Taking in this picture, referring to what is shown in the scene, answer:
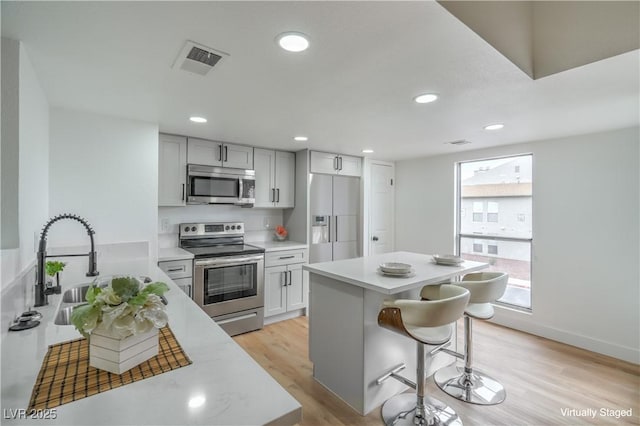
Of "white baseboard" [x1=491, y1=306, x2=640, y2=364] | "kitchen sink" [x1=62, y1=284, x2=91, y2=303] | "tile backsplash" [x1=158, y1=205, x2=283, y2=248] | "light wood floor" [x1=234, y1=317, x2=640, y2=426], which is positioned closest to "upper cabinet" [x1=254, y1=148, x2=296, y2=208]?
"tile backsplash" [x1=158, y1=205, x2=283, y2=248]

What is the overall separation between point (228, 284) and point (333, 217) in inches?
66.9

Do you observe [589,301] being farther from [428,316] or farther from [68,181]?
[68,181]

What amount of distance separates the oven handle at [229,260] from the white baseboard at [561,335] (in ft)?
9.92

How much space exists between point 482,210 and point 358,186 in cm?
172

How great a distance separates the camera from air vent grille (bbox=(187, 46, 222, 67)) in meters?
1.43

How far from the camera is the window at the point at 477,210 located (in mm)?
3888

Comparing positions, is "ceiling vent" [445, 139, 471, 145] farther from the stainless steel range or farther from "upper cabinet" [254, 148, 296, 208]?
the stainless steel range

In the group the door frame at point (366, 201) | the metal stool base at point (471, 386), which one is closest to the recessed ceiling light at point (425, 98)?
the metal stool base at point (471, 386)

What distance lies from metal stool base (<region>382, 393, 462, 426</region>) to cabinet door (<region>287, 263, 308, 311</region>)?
181 cm

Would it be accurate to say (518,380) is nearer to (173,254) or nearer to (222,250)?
(222,250)

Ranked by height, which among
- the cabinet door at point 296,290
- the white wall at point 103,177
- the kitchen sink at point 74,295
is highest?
the white wall at point 103,177

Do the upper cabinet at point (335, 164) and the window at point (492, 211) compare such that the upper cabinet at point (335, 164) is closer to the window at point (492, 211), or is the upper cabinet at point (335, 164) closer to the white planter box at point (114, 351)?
the window at point (492, 211)

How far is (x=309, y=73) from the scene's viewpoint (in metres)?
1.66

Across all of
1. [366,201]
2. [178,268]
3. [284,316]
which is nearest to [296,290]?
[284,316]
